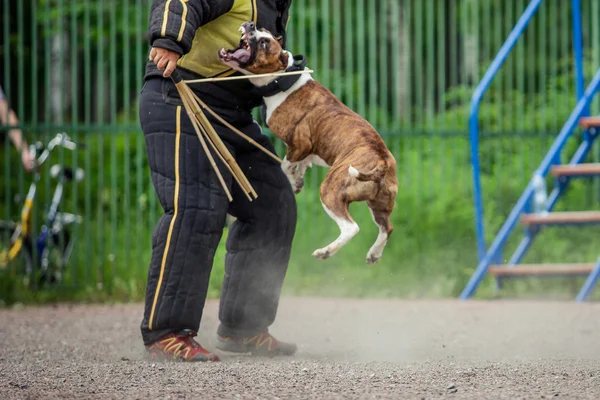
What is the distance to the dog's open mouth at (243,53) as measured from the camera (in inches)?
201

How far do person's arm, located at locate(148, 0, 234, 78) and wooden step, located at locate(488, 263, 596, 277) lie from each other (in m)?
4.15

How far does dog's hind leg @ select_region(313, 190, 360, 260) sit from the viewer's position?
193 inches

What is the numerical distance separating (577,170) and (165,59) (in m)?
4.31

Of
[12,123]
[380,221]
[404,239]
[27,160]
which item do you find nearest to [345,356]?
[380,221]

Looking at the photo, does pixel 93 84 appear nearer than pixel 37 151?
No

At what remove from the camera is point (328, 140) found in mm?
5152

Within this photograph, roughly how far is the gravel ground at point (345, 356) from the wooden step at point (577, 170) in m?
0.99

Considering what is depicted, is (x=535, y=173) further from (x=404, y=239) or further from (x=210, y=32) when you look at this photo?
(x=210, y=32)

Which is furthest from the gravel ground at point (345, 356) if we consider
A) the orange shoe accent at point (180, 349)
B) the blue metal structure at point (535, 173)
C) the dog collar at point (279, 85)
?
the dog collar at point (279, 85)

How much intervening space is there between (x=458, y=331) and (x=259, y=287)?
5.59 ft

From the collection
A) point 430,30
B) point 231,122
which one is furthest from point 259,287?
point 430,30

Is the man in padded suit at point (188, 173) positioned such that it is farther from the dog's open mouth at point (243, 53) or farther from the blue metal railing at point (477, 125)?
the blue metal railing at point (477, 125)

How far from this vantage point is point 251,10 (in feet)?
17.5

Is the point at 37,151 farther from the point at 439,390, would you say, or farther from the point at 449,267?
the point at 439,390
